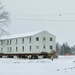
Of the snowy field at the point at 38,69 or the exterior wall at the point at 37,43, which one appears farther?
the exterior wall at the point at 37,43

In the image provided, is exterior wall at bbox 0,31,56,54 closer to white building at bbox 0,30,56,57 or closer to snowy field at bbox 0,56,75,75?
white building at bbox 0,30,56,57

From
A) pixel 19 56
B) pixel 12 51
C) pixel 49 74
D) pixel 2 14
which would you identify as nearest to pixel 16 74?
pixel 49 74

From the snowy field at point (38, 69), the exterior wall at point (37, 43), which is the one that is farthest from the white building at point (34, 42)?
the snowy field at point (38, 69)

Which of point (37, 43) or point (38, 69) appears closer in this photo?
point (38, 69)

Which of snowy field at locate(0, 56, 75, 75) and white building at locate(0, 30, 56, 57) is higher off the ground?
white building at locate(0, 30, 56, 57)

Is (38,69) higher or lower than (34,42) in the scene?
lower

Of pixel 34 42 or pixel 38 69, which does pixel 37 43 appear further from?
pixel 38 69

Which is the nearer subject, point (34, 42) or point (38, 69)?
point (38, 69)

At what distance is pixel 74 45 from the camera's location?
180500mm

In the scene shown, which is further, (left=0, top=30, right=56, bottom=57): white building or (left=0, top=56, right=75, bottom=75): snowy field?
(left=0, top=30, right=56, bottom=57): white building

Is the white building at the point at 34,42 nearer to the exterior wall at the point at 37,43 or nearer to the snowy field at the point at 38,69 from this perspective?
the exterior wall at the point at 37,43

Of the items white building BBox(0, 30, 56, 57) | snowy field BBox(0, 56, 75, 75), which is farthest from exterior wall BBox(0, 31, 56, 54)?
snowy field BBox(0, 56, 75, 75)

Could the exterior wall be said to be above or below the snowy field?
above

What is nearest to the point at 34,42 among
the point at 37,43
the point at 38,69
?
the point at 37,43
